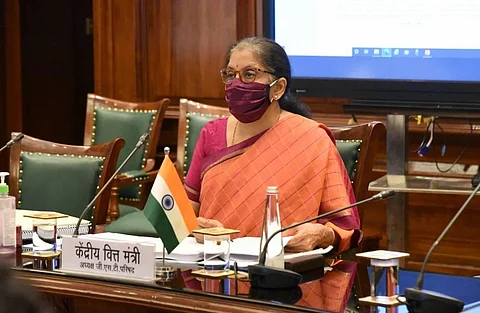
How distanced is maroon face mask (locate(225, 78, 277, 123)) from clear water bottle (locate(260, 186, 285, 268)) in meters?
0.63

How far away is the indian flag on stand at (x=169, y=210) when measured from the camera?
221cm

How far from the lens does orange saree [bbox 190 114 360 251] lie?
264 cm

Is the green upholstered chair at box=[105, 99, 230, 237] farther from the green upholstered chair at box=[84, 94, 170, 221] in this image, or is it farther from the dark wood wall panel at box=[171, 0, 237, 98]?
the dark wood wall panel at box=[171, 0, 237, 98]

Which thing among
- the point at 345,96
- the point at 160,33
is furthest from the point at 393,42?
the point at 160,33

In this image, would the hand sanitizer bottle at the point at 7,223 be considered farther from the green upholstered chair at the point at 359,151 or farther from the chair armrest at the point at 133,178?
the chair armrest at the point at 133,178

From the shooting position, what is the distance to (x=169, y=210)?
222 cm

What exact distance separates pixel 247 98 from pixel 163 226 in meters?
0.59

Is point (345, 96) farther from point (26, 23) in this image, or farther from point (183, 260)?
point (26, 23)

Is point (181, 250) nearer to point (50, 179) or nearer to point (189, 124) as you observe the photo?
point (50, 179)

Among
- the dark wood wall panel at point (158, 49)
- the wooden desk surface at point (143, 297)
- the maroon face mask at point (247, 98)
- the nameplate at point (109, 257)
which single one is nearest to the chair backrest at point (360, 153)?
the maroon face mask at point (247, 98)

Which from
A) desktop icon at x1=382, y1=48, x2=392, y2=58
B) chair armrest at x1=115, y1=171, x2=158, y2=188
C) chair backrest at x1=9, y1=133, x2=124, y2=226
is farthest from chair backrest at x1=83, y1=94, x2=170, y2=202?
desktop icon at x1=382, y1=48, x2=392, y2=58

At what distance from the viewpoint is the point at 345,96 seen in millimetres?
3910

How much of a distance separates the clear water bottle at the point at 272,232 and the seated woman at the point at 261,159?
0.50 meters

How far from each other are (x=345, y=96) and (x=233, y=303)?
2143 mm
